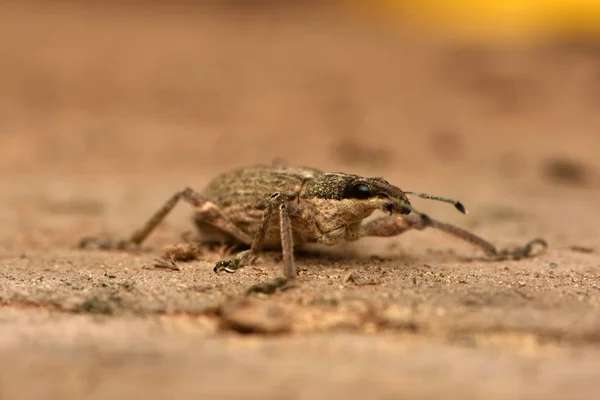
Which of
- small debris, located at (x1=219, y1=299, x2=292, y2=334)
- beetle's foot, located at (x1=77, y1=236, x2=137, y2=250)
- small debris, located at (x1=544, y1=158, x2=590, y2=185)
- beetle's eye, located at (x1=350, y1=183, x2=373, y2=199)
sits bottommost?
small debris, located at (x1=219, y1=299, x2=292, y2=334)

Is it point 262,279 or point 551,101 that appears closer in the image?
point 262,279

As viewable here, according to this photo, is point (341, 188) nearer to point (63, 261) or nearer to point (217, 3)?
point (63, 261)

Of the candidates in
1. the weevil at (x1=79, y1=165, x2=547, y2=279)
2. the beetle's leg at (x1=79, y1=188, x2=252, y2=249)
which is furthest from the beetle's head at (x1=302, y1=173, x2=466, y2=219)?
the beetle's leg at (x1=79, y1=188, x2=252, y2=249)

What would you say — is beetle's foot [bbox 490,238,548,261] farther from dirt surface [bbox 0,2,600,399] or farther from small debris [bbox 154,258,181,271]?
small debris [bbox 154,258,181,271]

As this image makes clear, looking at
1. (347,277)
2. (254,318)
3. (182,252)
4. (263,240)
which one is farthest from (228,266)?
(254,318)

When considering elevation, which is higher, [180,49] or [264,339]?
[180,49]

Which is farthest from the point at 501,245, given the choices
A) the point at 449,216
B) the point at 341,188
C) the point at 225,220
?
the point at 225,220

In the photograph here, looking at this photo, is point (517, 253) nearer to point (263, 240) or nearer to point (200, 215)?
point (263, 240)

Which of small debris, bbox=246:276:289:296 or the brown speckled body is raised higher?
the brown speckled body
